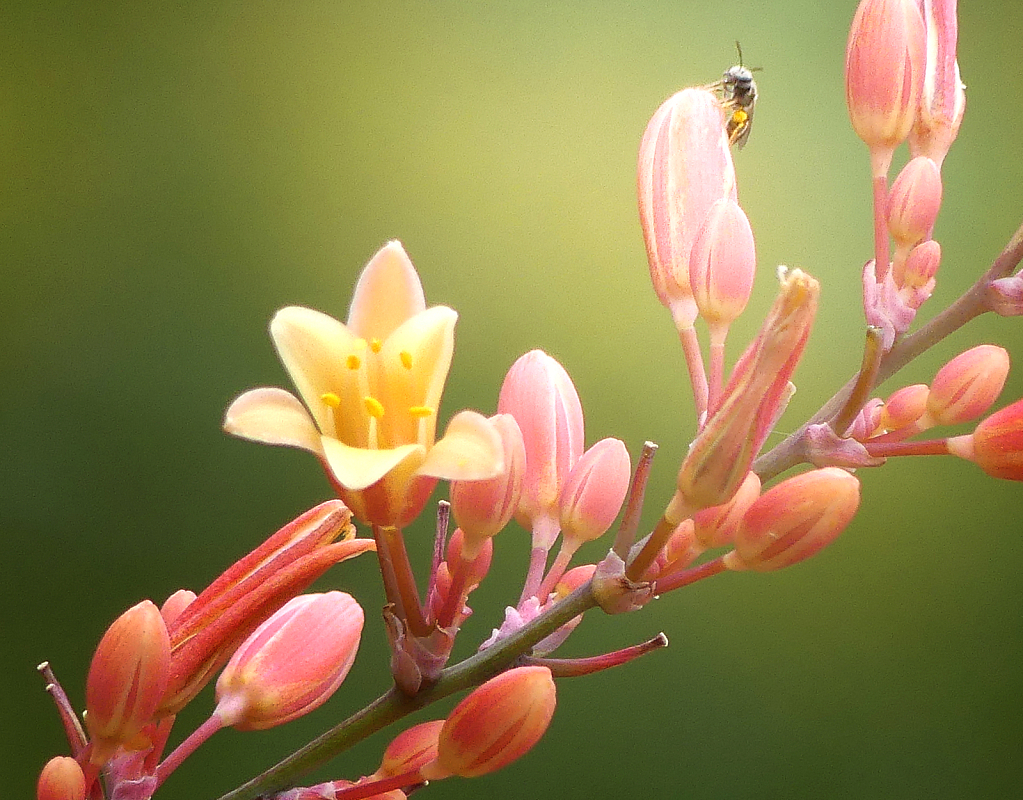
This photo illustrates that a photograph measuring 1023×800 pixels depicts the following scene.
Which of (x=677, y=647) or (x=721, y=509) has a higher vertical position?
(x=721, y=509)

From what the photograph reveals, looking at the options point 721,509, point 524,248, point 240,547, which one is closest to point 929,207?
point 721,509

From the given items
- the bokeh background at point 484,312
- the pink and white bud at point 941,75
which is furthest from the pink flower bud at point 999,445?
the bokeh background at point 484,312

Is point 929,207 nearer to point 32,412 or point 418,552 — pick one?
point 418,552

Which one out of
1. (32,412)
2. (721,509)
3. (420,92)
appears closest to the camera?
(721,509)

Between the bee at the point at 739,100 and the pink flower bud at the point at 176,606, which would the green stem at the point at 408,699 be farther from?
the bee at the point at 739,100

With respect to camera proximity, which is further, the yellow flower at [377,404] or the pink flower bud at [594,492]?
the pink flower bud at [594,492]

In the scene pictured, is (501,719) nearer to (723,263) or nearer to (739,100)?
(723,263)
